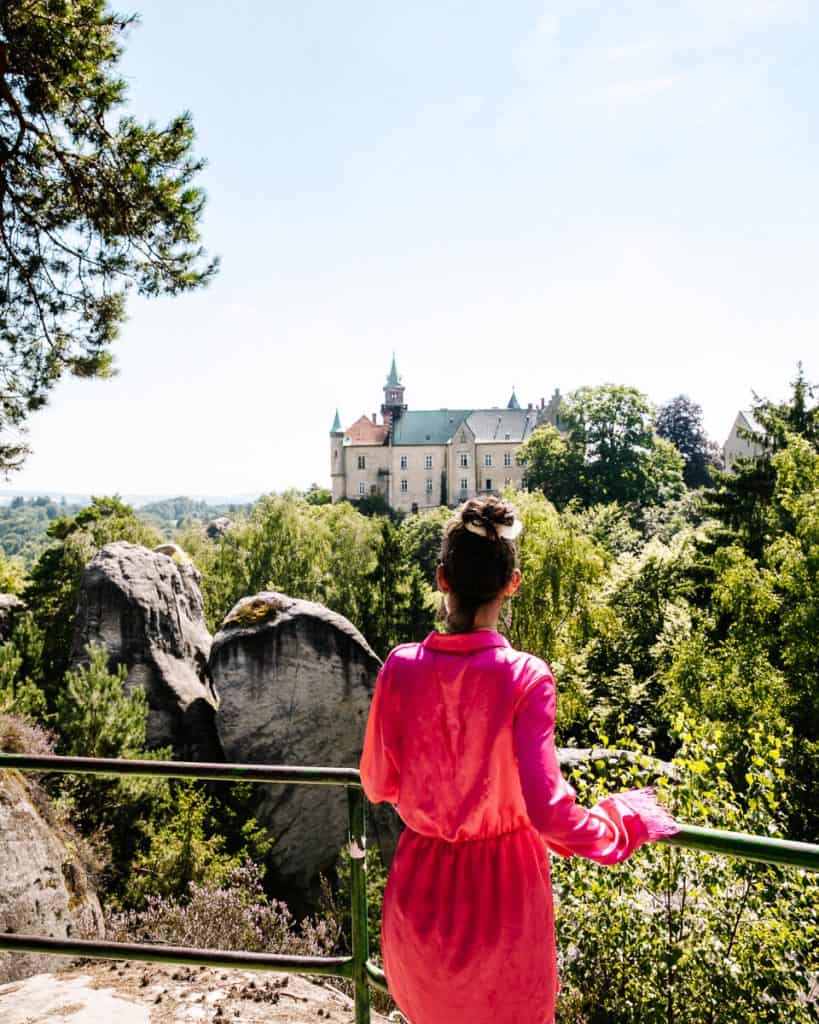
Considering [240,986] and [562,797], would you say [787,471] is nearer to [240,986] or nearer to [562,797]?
[240,986]

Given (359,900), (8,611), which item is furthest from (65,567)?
(359,900)

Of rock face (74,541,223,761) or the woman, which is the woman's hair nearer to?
the woman

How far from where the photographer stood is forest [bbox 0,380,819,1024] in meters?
5.27

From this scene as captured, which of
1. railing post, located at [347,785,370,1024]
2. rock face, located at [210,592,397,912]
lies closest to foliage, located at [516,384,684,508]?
rock face, located at [210,592,397,912]

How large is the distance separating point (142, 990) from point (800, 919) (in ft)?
13.8

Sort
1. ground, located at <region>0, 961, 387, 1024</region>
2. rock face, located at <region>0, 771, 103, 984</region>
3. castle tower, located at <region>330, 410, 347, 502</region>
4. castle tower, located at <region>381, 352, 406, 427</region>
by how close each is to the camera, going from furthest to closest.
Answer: castle tower, located at <region>381, 352, 406, 427</region> < castle tower, located at <region>330, 410, 347, 502</region> < rock face, located at <region>0, 771, 103, 984</region> < ground, located at <region>0, 961, 387, 1024</region>

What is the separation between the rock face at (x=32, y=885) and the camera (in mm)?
7359

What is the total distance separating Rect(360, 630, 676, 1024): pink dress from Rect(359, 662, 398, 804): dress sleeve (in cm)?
3

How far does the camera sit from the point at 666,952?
5.16 m

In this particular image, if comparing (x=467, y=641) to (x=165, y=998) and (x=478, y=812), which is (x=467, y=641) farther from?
(x=165, y=998)

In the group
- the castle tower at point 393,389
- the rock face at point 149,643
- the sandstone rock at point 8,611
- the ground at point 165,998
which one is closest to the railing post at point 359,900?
the ground at point 165,998

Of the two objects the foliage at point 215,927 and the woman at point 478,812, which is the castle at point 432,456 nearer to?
the foliage at point 215,927

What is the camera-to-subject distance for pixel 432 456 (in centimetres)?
7969

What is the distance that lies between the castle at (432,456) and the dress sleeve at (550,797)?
249 feet
